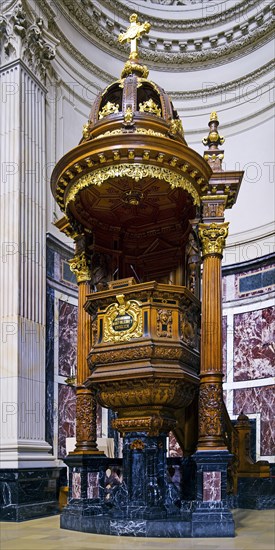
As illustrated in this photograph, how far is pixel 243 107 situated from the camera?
44.4 feet

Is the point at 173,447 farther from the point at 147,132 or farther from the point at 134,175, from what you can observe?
the point at 147,132

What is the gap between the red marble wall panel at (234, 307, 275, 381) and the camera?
38.6 ft

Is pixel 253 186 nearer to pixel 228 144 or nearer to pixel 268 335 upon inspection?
pixel 228 144

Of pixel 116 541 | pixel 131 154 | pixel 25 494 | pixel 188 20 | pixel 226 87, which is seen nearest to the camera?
pixel 116 541

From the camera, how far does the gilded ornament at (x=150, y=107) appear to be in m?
7.70

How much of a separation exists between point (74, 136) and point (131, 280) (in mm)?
5950

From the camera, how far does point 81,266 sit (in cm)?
857

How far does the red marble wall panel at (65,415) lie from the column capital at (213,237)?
429cm

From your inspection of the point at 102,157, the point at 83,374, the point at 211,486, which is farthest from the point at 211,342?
the point at 102,157

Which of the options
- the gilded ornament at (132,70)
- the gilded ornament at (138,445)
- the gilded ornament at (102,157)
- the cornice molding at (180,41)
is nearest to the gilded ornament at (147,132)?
the gilded ornament at (102,157)

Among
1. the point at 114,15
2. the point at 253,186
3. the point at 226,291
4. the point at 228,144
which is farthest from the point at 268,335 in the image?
the point at 114,15

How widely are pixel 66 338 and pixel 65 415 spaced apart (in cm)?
128

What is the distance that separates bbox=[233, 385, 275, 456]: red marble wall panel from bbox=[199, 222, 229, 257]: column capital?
461cm

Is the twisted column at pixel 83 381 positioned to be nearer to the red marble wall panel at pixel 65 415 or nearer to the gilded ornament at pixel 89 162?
the gilded ornament at pixel 89 162
